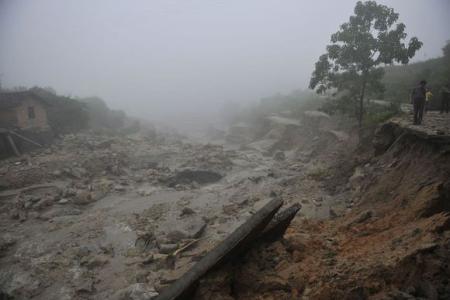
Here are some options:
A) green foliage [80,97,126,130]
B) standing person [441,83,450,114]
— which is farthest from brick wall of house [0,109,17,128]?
standing person [441,83,450,114]

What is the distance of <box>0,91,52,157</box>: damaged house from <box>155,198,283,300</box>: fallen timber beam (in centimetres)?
1963

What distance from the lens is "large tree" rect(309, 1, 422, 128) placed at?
12820mm

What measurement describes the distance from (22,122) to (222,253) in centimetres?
2279

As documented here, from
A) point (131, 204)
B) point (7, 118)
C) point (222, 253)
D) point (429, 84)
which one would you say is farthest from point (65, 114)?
point (429, 84)

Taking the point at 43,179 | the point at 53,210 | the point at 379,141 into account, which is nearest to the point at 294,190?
the point at 379,141

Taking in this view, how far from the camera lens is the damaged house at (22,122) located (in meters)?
20.0

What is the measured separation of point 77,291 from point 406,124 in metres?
10.3

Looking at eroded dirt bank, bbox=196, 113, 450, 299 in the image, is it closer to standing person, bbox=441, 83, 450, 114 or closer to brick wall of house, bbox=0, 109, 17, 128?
standing person, bbox=441, 83, 450, 114

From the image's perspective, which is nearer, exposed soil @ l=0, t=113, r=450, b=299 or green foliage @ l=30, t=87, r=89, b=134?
exposed soil @ l=0, t=113, r=450, b=299

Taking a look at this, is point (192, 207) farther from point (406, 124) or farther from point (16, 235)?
point (406, 124)

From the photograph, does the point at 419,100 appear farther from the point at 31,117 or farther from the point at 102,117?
the point at 102,117

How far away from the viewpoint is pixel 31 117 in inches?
907

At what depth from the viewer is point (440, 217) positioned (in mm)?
4977

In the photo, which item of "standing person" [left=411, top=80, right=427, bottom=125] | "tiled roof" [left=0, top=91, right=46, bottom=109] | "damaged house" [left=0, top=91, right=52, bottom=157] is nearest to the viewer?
"standing person" [left=411, top=80, right=427, bottom=125]
